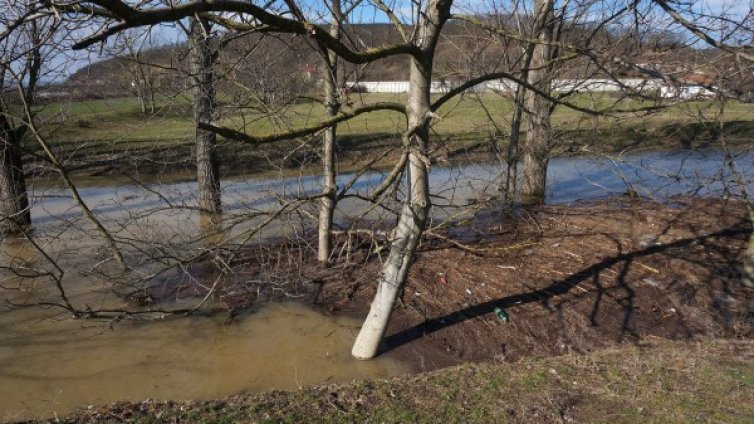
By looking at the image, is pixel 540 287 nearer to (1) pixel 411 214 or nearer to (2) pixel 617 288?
(2) pixel 617 288

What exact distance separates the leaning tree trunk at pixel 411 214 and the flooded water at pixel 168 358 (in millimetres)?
481

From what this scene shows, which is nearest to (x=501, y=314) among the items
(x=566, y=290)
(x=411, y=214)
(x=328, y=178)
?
(x=566, y=290)

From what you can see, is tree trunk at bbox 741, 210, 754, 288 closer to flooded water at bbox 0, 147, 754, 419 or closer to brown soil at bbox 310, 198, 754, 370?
brown soil at bbox 310, 198, 754, 370

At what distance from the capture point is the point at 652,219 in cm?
1025

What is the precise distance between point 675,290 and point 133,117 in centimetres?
2304

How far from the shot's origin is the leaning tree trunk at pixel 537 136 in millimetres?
10851

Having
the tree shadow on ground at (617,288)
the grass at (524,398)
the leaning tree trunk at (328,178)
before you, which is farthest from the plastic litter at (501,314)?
the leaning tree trunk at (328,178)

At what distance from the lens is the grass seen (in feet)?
14.0

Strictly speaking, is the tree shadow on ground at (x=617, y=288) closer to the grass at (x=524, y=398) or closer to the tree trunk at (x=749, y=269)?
the tree trunk at (x=749, y=269)

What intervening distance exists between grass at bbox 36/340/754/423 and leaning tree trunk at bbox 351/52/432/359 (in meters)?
0.90

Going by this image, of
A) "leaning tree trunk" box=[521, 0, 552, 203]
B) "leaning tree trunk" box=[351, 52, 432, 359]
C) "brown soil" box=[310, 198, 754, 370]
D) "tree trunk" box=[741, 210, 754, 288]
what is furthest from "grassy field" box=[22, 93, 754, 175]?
"leaning tree trunk" box=[351, 52, 432, 359]

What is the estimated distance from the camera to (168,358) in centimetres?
658

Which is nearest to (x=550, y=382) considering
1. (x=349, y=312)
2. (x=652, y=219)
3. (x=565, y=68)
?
(x=349, y=312)

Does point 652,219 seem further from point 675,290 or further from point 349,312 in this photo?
point 349,312
